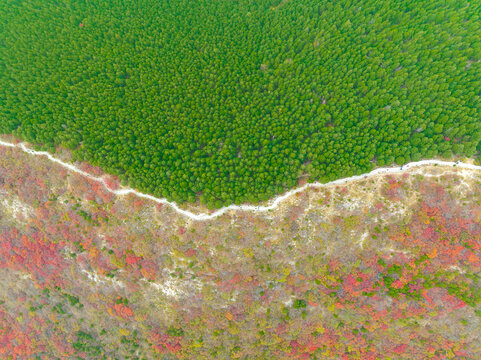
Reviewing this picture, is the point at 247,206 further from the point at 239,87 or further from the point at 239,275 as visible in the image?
the point at 239,87

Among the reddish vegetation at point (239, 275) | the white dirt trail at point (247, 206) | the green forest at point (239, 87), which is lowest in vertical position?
the reddish vegetation at point (239, 275)

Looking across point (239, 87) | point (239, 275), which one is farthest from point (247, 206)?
point (239, 87)

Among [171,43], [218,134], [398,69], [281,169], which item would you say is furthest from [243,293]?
[171,43]

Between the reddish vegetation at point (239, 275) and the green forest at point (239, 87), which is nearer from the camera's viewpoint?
the reddish vegetation at point (239, 275)

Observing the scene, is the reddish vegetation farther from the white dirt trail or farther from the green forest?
the green forest

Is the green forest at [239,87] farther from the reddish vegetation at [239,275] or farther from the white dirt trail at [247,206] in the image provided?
the reddish vegetation at [239,275]

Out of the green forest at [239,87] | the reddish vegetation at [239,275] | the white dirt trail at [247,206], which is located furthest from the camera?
the green forest at [239,87]

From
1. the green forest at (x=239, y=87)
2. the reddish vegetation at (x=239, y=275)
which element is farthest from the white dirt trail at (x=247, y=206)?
the green forest at (x=239, y=87)

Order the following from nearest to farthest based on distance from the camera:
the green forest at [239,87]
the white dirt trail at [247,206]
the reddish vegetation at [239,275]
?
1. the reddish vegetation at [239,275]
2. the white dirt trail at [247,206]
3. the green forest at [239,87]
